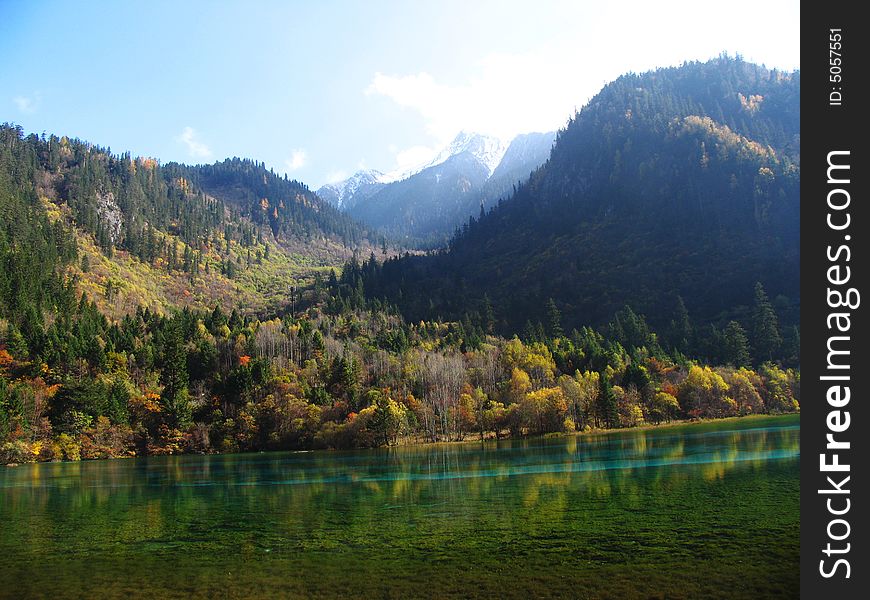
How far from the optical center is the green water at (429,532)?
75.3 ft

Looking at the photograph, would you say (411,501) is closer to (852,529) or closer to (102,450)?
(852,529)

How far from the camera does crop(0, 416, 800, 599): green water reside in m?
23.0

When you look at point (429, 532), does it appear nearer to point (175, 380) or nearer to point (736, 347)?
point (175, 380)

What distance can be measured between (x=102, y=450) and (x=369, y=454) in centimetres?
4857

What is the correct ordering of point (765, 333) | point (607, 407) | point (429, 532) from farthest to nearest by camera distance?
point (765, 333) → point (607, 407) → point (429, 532)

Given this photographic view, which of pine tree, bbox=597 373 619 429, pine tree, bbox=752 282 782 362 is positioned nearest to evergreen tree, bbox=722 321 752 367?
pine tree, bbox=752 282 782 362

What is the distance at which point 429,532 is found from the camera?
32.2 m

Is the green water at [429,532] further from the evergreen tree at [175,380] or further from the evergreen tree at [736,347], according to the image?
the evergreen tree at [736,347]

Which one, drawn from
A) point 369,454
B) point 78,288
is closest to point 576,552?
point 369,454

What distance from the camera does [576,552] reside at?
26156 millimetres

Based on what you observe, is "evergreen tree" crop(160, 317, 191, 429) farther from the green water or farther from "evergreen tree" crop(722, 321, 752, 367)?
"evergreen tree" crop(722, 321, 752, 367)

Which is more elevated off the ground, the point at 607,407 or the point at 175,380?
the point at 175,380

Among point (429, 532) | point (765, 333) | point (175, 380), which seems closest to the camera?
point (429, 532)

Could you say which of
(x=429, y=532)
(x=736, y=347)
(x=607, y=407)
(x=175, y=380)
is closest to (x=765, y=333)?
(x=736, y=347)
